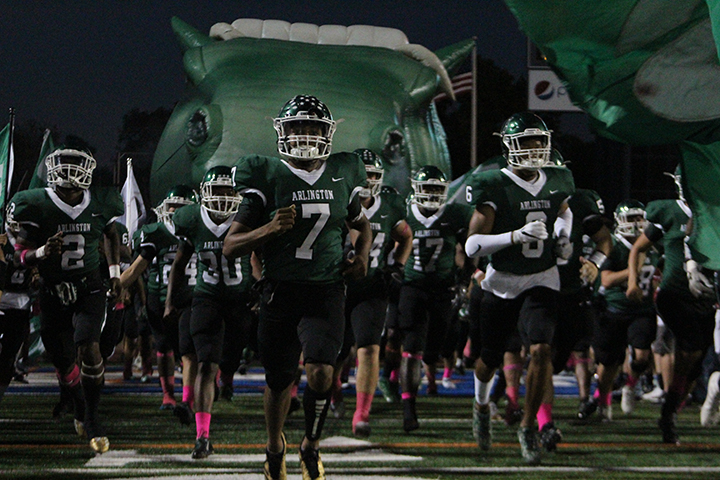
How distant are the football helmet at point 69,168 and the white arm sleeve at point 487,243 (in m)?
2.45

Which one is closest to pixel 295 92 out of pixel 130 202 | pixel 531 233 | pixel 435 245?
pixel 435 245

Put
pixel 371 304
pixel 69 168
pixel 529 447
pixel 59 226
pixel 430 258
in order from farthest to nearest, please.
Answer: pixel 430 258
pixel 371 304
pixel 59 226
pixel 69 168
pixel 529 447

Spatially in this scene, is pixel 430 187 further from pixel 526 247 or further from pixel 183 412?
pixel 183 412

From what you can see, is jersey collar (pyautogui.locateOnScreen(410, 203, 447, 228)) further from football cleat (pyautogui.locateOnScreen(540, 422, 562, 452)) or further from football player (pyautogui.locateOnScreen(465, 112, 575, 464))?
football cleat (pyautogui.locateOnScreen(540, 422, 562, 452))

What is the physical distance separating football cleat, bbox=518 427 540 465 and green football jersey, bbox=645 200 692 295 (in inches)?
68.4

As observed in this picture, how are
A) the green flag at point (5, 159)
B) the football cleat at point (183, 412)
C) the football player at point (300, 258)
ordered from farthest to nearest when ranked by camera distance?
the green flag at point (5, 159) < the football cleat at point (183, 412) < the football player at point (300, 258)

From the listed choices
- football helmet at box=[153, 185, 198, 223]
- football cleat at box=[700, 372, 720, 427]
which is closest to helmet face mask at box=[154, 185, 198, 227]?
football helmet at box=[153, 185, 198, 223]

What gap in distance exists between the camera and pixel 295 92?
10.0m

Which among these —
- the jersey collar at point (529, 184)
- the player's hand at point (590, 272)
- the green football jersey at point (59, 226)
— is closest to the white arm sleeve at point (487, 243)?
the jersey collar at point (529, 184)

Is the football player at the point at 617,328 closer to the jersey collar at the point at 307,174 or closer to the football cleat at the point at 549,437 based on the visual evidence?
the football cleat at the point at 549,437

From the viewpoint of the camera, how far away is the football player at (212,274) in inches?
239

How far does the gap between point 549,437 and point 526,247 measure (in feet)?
3.76

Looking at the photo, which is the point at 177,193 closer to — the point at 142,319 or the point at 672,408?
the point at 142,319

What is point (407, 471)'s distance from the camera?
5195 mm
